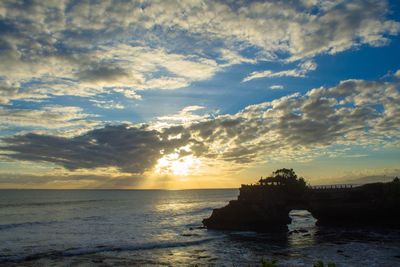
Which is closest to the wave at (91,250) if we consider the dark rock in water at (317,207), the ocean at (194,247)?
the ocean at (194,247)

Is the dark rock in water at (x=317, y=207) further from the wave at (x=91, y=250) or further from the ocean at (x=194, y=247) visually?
the wave at (x=91, y=250)

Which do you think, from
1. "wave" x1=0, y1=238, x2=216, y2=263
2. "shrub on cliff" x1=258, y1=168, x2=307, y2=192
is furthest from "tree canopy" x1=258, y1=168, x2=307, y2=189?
"wave" x1=0, y1=238, x2=216, y2=263

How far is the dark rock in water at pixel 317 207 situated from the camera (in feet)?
210

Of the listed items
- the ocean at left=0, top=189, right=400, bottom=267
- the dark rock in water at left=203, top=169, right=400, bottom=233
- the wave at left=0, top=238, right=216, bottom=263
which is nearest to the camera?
the ocean at left=0, top=189, right=400, bottom=267

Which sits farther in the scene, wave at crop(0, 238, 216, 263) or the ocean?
wave at crop(0, 238, 216, 263)

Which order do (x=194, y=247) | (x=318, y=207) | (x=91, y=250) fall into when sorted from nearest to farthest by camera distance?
(x=91, y=250), (x=194, y=247), (x=318, y=207)

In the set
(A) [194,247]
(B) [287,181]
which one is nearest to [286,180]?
(B) [287,181]

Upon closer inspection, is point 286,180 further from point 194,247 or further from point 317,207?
point 194,247

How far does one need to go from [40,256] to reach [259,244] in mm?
27906

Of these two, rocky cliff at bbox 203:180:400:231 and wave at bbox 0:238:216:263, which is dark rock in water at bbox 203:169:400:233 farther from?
wave at bbox 0:238:216:263

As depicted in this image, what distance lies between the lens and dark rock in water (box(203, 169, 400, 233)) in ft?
210

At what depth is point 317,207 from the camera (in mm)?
68562

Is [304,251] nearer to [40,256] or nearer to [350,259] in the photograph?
[350,259]

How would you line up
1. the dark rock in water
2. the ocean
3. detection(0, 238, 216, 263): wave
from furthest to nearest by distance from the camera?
the dark rock in water, detection(0, 238, 216, 263): wave, the ocean
